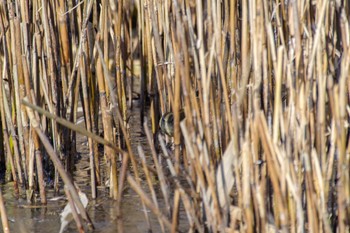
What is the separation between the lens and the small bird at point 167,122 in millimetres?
3270

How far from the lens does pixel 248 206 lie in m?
2.13

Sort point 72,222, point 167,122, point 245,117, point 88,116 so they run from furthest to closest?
point 167,122, point 88,116, point 72,222, point 245,117

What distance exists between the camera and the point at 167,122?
10.9 ft

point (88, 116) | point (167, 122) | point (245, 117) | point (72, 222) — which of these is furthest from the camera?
point (167, 122)

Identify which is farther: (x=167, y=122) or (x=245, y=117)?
(x=167, y=122)

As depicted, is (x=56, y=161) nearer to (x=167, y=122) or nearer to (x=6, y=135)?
(x=6, y=135)

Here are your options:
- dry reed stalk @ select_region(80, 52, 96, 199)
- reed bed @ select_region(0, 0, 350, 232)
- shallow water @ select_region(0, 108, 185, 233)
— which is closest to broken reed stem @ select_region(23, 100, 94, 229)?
reed bed @ select_region(0, 0, 350, 232)

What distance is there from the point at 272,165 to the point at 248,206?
0.46 feet

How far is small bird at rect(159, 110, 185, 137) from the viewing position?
10.7ft

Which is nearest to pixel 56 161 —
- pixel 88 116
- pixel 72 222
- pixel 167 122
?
pixel 72 222

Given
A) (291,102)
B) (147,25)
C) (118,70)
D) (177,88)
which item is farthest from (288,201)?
(147,25)

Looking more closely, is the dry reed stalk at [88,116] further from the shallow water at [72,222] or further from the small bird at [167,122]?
the small bird at [167,122]

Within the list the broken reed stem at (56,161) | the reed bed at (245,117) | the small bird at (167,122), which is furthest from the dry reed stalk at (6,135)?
the small bird at (167,122)

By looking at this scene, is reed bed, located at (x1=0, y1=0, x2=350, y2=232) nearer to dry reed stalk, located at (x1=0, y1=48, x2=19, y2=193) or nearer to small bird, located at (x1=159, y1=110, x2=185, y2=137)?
dry reed stalk, located at (x1=0, y1=48, x2=19, y2=193)
